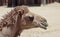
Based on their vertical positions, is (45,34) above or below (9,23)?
below

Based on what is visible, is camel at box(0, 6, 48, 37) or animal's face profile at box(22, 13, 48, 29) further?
animal's face profile at box(22, 13, 48, 29)

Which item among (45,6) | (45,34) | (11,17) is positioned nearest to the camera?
(11,17)

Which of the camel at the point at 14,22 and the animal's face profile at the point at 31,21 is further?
the animal's face profile at the point at 31,21

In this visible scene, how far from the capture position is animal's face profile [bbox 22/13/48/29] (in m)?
5.04

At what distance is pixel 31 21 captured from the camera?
5.17 metres

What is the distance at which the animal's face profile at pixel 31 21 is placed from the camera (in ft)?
16.5

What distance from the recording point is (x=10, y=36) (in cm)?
494

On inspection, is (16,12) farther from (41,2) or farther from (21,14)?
(41,2)

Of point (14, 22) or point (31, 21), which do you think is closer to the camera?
point (14, 22)

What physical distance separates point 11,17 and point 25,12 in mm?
364

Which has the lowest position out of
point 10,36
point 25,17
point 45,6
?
point 45,6

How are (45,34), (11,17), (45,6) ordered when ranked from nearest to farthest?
(11,17), (45,34), (45,6)

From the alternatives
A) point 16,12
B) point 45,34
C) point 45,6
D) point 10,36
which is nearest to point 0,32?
point 10,36

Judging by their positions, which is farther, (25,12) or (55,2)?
(55,2)
